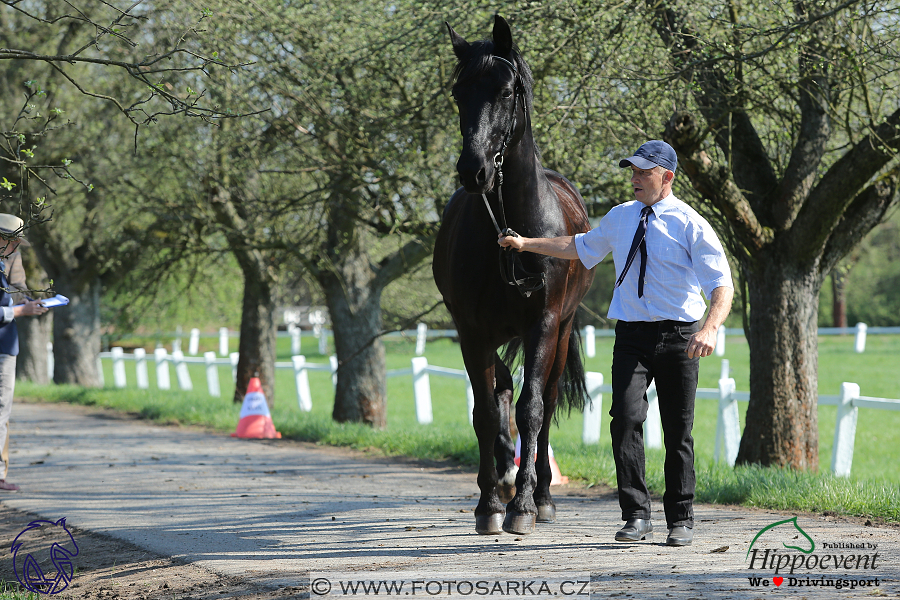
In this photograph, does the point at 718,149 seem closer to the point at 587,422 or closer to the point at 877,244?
A: the point at 587,422

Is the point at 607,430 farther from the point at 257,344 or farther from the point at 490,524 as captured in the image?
the point at 490,524

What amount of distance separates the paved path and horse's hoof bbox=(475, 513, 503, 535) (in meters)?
0.06

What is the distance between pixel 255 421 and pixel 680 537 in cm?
750

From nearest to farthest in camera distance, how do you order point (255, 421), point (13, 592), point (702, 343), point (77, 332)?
point (702, 343) → point (13, 592) → point (255, 421) → point (77, 332)

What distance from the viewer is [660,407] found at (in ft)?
13.7

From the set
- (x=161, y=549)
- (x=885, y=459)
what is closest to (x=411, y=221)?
(x=161, y=549)

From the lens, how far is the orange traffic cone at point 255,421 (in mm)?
10625

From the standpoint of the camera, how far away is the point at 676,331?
13.5 ft

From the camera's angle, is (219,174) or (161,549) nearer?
→ (161,549)

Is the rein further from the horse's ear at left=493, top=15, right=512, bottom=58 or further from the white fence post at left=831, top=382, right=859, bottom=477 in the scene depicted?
the white fence post at left=831, top=382, right=859, bottom=477

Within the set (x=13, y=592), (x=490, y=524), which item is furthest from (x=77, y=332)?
(x=490, y=524)

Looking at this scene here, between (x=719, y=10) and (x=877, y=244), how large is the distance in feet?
142

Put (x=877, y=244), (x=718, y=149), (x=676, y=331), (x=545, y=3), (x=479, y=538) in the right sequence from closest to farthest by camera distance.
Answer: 1. (x=676, y=331)
2. (x=479, y=538)
3. (x=545, y=3)
4. (x=718, y=149)
5. (x=877, y=244)

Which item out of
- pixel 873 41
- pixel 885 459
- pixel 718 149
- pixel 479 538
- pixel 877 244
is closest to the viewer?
pixel 479 538
